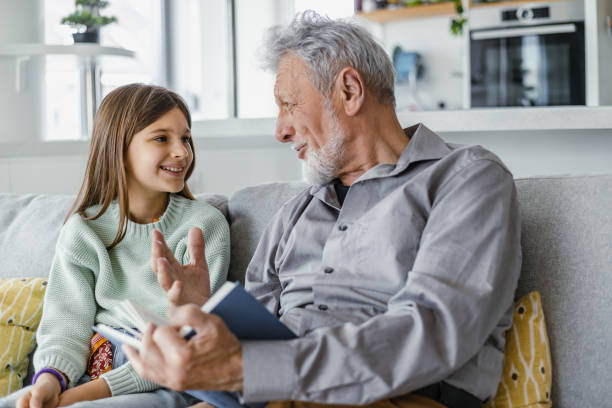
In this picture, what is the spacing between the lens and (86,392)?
146 centimetres

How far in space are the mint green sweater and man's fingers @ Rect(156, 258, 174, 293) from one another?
0.38 metres

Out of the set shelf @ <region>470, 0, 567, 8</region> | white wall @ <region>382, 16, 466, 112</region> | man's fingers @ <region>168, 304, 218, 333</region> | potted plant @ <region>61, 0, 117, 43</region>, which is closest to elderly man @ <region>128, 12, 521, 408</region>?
man's fingers @ <region>168, 304, 218, 333</region>

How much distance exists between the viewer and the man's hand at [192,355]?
3.24 ft

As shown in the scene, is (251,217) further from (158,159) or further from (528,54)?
(528,54)

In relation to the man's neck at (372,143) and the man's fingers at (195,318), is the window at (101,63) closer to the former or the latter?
the man's neck at (372,143)

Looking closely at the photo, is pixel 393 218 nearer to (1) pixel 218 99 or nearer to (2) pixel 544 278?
(2) pixel 544 278

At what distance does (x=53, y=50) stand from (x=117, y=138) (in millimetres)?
1370

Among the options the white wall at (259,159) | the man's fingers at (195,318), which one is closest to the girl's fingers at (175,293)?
the man's fingers at (195,318)

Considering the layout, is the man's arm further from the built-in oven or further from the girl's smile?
the built-in oven

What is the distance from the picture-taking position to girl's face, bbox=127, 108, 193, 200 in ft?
5.83

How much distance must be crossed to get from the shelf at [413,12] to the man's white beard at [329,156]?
355 centimetres

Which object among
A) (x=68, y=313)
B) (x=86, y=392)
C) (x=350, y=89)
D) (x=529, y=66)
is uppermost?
(x=529, y=66)

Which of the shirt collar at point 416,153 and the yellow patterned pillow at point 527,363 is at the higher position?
the shirt collar at point 416,153

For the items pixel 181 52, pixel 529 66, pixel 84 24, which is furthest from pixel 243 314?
pixel 181 52
